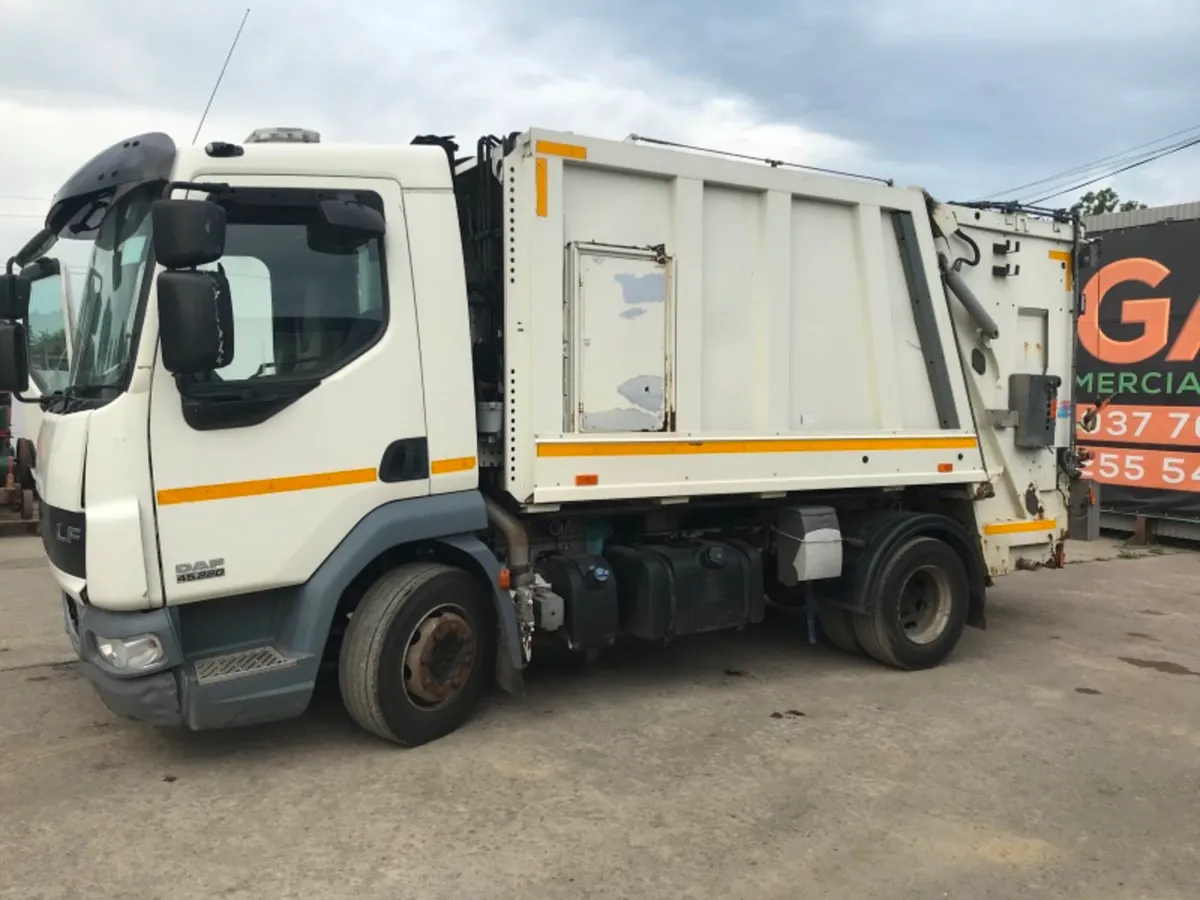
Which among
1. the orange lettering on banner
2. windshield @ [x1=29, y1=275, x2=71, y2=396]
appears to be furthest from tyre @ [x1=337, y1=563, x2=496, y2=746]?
the orange lettering on banner

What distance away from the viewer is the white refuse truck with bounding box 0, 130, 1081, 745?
13.4 ft

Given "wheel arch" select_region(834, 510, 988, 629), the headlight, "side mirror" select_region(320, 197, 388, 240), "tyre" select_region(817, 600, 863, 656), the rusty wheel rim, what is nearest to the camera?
the headlight

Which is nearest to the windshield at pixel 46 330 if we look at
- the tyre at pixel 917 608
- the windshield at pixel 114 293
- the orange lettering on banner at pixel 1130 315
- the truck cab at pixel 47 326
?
the truck cab at pixel 47 326

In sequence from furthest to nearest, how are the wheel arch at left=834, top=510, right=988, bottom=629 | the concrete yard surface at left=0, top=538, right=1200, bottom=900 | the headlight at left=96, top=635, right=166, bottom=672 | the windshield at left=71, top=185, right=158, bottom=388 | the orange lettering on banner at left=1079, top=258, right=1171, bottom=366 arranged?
the orange lettering on banner at left=1079, top=258, right=1171, bottom=366, the wheel arch at left=834, top=510, right=988, bottom=629, the windshield at left=71, top=185, right=158, bottom=388, the headlight at left=96, top=635, right=166, bottom=672, the concrete yard surface at left=0, top=538, right=1200, bottom=900

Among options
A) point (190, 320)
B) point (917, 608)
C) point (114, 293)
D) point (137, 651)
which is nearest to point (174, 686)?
→ point (137, 651)

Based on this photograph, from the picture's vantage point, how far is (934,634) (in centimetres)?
647

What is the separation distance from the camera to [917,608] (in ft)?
21.4

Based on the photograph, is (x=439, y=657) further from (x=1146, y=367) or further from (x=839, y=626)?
(x=1146, y=367)

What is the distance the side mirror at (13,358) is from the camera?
479cm

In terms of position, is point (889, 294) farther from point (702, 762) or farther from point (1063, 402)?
point (702, 762)

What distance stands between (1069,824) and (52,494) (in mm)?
4559

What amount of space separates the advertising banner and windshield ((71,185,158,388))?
33.8 feet

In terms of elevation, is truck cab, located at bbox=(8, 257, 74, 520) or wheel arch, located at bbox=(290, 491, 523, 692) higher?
truck cab, located at bbox=(8, 257, 74, 520)

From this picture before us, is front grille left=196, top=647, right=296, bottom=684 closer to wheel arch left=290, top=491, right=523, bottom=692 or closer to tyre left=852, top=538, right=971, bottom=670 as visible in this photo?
wheel arch left=290, top=491, right=523, bottom=692
